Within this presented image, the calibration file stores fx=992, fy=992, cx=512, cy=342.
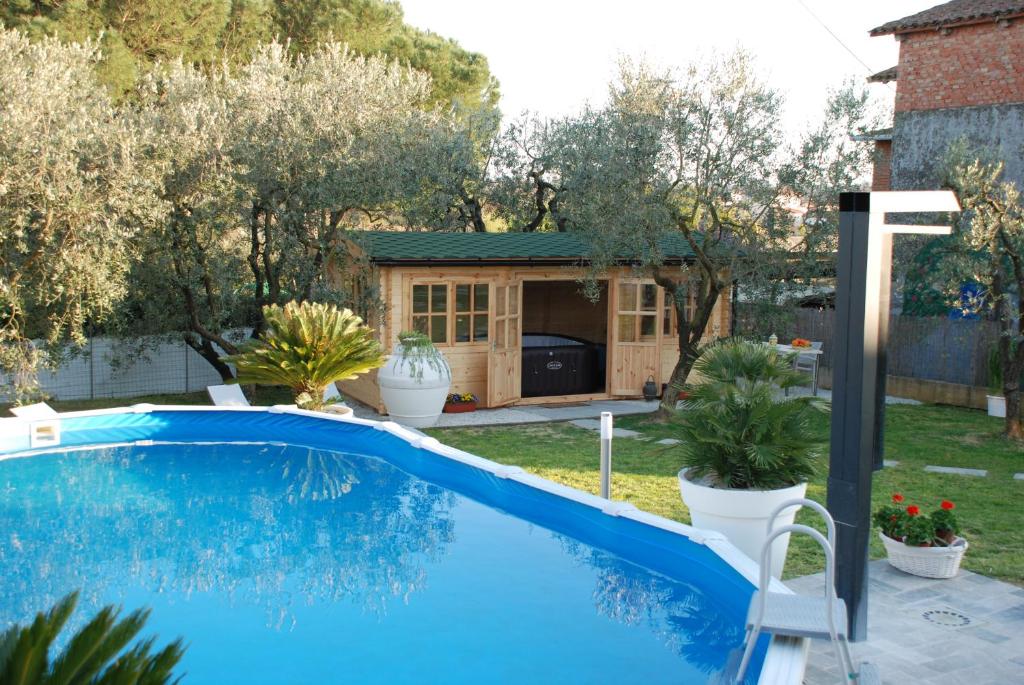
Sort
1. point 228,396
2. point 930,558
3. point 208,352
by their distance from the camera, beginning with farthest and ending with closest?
point 208,352, point 228,396, point 930,558

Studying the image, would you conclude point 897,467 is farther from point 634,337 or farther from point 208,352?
point 208,352

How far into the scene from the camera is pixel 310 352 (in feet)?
44.9

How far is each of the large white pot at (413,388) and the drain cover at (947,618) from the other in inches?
339

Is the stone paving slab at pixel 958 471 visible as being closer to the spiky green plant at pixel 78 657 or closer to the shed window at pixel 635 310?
the shed window at pixel 635 310

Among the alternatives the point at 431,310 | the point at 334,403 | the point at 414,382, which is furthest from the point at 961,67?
the point at 334,403

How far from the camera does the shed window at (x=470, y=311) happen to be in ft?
51.1

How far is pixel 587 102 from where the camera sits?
20.0 metres

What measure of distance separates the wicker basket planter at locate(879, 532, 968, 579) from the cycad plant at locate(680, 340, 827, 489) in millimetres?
879

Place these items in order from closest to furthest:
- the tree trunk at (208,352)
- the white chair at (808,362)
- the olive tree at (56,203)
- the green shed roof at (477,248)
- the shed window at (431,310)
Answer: the olive tree at (56,203) → the green shed roof at (477,248) → the shed window at (431,310) → the tree trunk at (208,352) → the white chair at (808,362)

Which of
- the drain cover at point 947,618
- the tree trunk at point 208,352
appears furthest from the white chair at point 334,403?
the drain cover at point 947,618

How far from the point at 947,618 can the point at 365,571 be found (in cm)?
470

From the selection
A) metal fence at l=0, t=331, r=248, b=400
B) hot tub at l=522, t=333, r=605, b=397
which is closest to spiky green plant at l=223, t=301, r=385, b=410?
metal fence at l=0, t=331, r=248, b=400

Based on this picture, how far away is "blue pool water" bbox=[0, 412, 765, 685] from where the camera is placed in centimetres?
688

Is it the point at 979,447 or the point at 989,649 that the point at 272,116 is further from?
the point at 989,649
